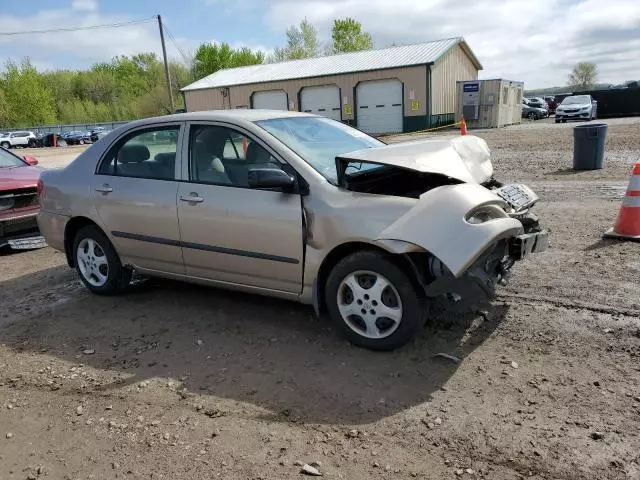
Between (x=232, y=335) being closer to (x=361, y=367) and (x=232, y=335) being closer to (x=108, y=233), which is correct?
(x=361, y=367)

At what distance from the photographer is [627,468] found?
2.50 m

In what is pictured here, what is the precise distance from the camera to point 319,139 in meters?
4.52

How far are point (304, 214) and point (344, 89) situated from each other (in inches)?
1253

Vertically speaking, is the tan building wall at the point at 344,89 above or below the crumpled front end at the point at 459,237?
above

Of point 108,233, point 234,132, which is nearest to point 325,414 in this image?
point 234,132

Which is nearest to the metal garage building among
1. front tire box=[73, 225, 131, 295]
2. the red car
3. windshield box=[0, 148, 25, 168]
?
windshield box=[0, 148, 25, 168]

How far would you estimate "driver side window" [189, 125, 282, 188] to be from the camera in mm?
4277

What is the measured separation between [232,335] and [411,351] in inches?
55.6

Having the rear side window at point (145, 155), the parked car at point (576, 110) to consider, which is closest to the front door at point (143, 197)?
the rear side window at point (145, 155)

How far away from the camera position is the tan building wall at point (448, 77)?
1289 inches

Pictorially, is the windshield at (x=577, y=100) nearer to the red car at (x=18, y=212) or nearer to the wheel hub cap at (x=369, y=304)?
the red car at (x=18, y=212)

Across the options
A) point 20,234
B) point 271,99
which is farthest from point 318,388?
point 271,99

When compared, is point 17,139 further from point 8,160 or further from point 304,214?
point 304,214

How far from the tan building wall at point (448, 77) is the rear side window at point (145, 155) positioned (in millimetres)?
29498
